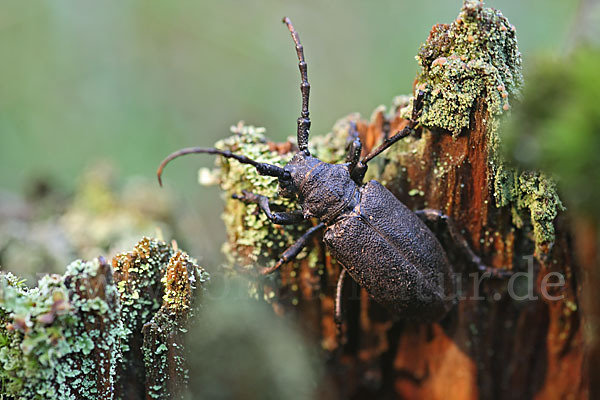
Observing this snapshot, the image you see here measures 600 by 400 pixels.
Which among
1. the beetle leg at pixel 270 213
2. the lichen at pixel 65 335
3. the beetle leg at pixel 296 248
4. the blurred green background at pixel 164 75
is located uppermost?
the blurred green background at pixel 164 75

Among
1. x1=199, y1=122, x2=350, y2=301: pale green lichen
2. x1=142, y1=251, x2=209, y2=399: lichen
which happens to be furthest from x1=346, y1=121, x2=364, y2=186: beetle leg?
x1=142, y1=251, x2=209, y2=399: lichen

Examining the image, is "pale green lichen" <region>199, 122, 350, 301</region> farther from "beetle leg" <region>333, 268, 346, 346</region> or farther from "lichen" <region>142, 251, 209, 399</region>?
"lichen" <region>142, 251, 209, 399</region>

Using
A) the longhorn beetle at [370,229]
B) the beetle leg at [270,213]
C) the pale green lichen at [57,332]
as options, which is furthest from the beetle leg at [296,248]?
the pale green lichen at [57,332]

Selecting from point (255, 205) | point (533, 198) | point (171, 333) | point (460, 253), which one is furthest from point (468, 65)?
point (171, 333)

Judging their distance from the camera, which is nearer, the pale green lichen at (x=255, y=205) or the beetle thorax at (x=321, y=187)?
the beetle thorax at (x=321, y=187)

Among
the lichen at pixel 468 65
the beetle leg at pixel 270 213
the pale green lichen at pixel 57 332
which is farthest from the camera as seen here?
the beetle leg at pixel 270 213

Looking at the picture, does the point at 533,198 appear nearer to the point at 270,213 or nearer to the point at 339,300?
the point at 339,300

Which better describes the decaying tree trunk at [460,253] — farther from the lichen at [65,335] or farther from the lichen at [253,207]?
the lichen at [65,335]

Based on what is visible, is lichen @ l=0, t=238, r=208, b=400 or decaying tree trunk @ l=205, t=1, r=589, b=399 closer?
lichen @ l=0, t=238, r=208, b=400
